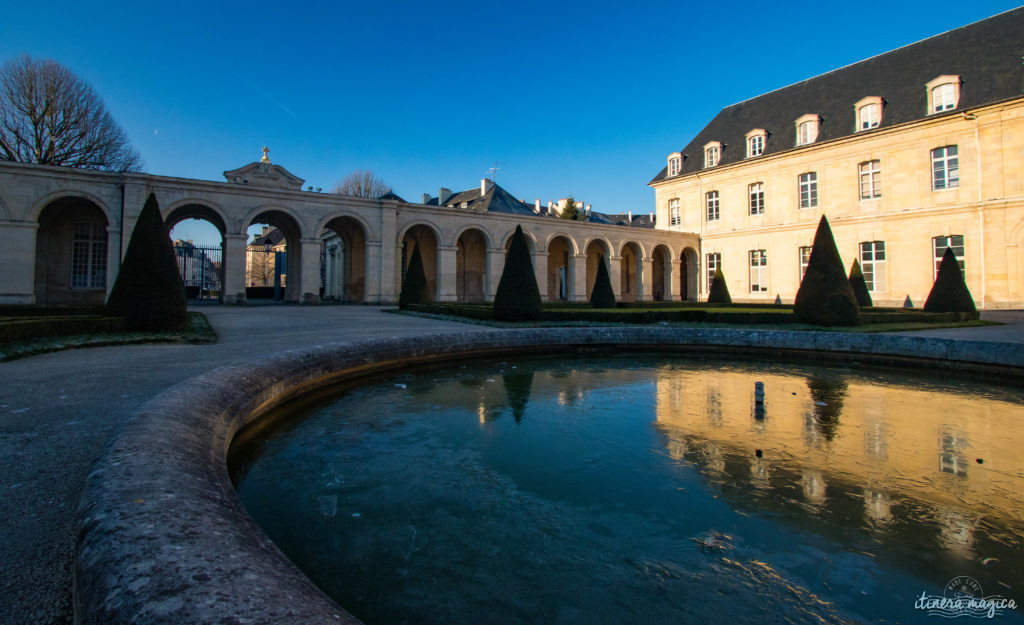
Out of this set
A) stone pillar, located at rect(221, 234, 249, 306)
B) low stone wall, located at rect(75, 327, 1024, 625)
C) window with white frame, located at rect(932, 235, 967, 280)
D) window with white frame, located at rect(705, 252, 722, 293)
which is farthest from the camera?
window with white frame, located at rect(705, 252, 722, 293)

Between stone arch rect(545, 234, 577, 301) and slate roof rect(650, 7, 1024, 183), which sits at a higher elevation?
slate roof rect(650, 7, 1024, 183)

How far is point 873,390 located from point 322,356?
22.2 ft

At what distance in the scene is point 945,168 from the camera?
2191cm

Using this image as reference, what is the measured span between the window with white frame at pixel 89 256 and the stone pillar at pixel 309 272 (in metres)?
8.44

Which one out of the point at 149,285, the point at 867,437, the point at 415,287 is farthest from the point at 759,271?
the point at 149,285

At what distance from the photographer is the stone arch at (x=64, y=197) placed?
59.4 ft

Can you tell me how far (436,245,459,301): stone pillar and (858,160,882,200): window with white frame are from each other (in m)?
20.9

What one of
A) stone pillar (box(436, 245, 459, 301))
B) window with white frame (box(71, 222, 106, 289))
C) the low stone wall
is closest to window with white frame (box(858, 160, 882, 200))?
stone pillar (box(436, 245, 459, 301))

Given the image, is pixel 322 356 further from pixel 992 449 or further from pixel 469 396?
pixel 992 449

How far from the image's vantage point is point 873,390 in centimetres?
615

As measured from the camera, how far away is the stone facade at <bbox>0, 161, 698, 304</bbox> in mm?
18188

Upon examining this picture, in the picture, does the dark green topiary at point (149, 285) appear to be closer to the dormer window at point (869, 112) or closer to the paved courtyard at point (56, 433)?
the paved courtyard at point (56, 433)

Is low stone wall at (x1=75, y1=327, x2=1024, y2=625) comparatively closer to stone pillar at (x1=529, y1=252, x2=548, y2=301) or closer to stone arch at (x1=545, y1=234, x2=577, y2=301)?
stone pillar at (x1=529, y1=252, x2=548, y2=301)

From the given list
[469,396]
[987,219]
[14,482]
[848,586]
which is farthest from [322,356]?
[987,219]
